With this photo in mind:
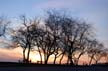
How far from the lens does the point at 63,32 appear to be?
3223 inches

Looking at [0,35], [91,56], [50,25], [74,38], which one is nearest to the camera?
[0,35]

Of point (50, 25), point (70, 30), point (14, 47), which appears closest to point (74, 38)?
point (70, 30)

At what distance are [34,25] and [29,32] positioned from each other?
8.20 feet

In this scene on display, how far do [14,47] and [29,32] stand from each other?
22.5 ft

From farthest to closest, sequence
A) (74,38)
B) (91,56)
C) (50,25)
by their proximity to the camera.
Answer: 1. (91,56)
2. (74,38)
3. (50,25)

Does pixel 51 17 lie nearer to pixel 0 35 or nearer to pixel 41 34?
pixel 41 34

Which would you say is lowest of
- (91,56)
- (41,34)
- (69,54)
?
(91,56)

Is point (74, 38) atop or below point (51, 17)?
below

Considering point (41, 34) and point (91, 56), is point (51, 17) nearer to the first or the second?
point (41, 34)

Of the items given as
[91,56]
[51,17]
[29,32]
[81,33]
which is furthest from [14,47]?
[91,56]

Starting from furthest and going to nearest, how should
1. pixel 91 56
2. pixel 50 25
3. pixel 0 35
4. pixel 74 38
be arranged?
pixel 91 56 < pixel 74 38 < pixel 50 25 < pixel 0 35

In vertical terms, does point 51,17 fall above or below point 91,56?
above

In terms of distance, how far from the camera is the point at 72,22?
8362cm

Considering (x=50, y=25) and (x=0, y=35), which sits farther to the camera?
(x=50, y=25)
